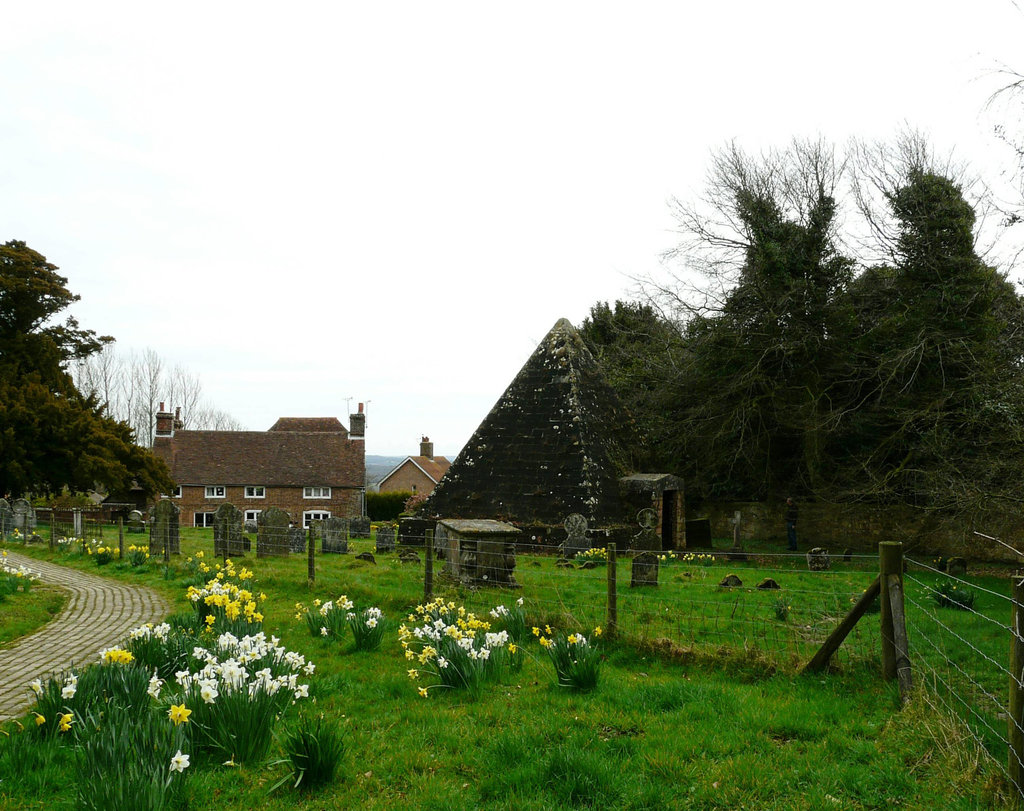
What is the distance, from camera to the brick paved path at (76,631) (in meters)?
6.61

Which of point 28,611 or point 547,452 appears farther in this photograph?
point 547,452

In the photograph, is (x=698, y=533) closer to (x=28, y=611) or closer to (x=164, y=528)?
(x=164, y=528)

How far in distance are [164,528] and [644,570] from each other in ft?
35.9

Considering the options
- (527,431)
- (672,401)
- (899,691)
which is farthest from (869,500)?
(899,691)

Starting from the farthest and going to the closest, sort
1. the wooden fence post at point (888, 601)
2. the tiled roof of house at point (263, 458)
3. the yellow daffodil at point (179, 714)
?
the tiled roof of house at point (263, 458)
the wooden fence post at point (888, 601)
the yellow daffodil at point (179, 714)

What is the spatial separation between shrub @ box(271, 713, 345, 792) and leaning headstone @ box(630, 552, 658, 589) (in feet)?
25.6

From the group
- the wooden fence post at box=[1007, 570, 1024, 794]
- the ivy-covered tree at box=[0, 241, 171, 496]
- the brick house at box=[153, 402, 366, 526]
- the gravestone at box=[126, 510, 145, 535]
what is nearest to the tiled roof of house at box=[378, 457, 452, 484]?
the brick house at box=[153, 402, 366, 526]

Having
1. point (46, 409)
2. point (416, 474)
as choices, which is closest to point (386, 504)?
point (416, 474)

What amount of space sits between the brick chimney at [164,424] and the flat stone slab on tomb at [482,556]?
1486 inches

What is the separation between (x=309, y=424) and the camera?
5341 centimetres

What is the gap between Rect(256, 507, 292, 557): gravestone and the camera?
1648cm

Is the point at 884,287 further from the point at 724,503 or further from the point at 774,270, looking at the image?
the point at 724,503

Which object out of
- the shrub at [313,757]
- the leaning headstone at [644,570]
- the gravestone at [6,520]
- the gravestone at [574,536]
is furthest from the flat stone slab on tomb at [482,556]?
the gravestone at [6,520]

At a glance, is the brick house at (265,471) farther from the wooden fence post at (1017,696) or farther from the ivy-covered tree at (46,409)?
the wooden fence post at (1017,696)
